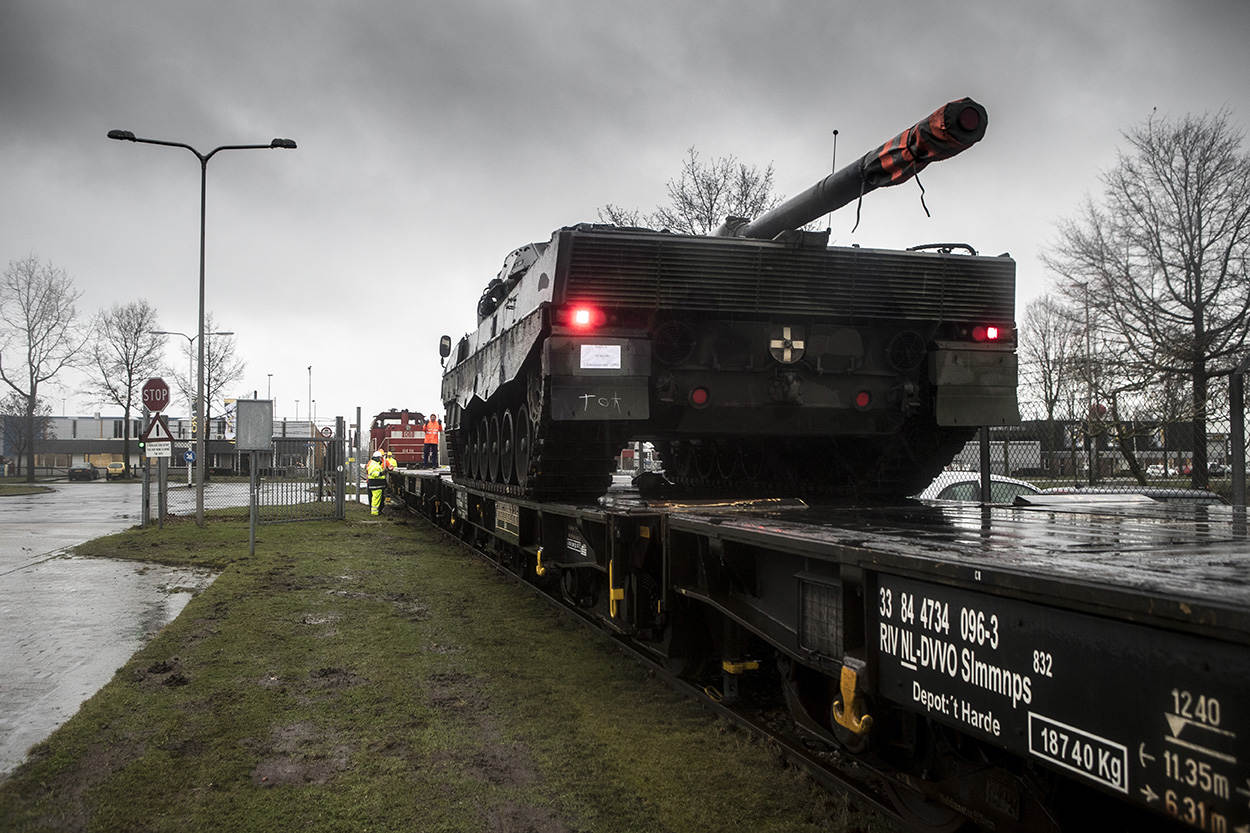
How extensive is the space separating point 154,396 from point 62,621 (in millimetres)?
9790

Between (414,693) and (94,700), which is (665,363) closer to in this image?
(414,693)

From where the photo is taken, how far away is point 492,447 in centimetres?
998

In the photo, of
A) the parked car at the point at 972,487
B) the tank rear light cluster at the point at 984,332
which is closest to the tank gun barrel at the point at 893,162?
the tank rear light cluster at the point at 984,332

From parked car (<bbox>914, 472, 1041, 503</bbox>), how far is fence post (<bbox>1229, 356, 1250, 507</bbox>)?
4.02 metres

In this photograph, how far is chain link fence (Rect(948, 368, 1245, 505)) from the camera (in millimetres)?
6418

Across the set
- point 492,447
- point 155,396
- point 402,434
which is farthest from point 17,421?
point 492,447

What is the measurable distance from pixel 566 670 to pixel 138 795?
2628 mm

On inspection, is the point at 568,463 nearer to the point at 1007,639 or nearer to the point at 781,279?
the point at 781,279

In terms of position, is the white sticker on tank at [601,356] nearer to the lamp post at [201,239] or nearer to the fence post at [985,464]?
the fence post at [985,464]

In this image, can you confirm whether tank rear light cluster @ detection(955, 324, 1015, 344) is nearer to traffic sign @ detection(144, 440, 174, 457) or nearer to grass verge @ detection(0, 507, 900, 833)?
grass verge @ detection(0, 507, 900, 833)

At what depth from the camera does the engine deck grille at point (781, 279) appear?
6.45 metres

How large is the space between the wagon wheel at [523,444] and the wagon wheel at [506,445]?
20 centimetres

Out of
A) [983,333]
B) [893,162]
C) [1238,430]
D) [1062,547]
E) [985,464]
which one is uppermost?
[893,162]

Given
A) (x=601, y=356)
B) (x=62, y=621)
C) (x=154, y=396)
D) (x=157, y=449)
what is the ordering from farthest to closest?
(x=154, y=396) < (x=157, y=449) < (x=62, y=621) < (x=601, y=356)
